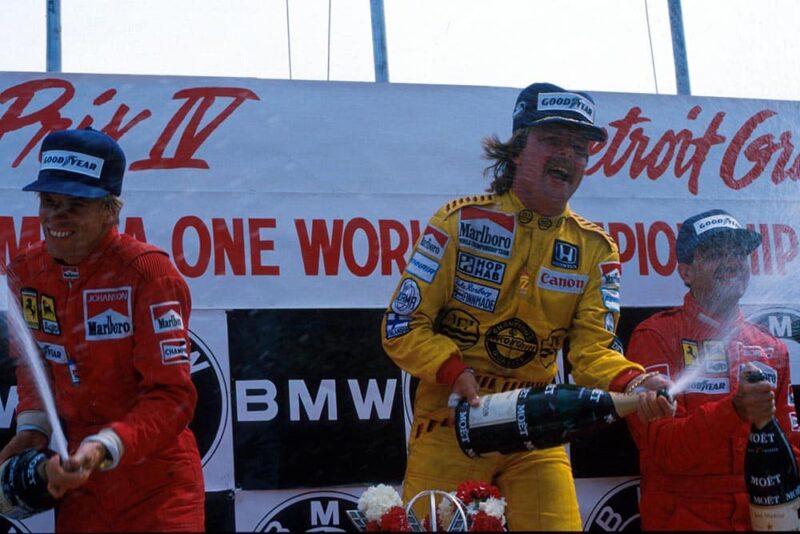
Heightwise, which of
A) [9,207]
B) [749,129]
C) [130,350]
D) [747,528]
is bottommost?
[747,528]

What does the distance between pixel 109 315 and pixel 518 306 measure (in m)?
1.32

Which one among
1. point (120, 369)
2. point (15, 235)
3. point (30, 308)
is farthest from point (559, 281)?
point (15, 235)

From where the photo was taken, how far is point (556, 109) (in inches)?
161

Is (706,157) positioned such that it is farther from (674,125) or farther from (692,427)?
(692,427)

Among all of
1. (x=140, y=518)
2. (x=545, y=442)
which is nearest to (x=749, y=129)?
(x=545, y=442)

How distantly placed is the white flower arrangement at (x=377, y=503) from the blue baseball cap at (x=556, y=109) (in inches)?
57.7

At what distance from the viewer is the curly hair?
4.16m

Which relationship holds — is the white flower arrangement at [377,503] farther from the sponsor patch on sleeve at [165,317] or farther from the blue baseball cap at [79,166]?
the blue baseball cap at [79,166]

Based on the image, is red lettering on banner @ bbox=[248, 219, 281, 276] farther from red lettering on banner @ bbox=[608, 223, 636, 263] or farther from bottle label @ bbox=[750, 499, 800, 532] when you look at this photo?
bottle label @ bbox=[750, 499, 800, 532]

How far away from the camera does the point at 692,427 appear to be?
4059 millimetres

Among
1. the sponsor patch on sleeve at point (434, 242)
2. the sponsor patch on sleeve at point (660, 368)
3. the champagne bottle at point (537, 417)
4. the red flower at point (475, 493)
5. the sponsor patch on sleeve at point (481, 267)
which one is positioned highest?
the sponsor patch on sleeve at point (434, 242)

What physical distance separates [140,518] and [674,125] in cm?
293

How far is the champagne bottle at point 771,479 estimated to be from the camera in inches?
161

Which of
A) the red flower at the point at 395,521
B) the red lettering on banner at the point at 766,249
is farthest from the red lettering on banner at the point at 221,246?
the red lettering on banner at the point at 766,249
